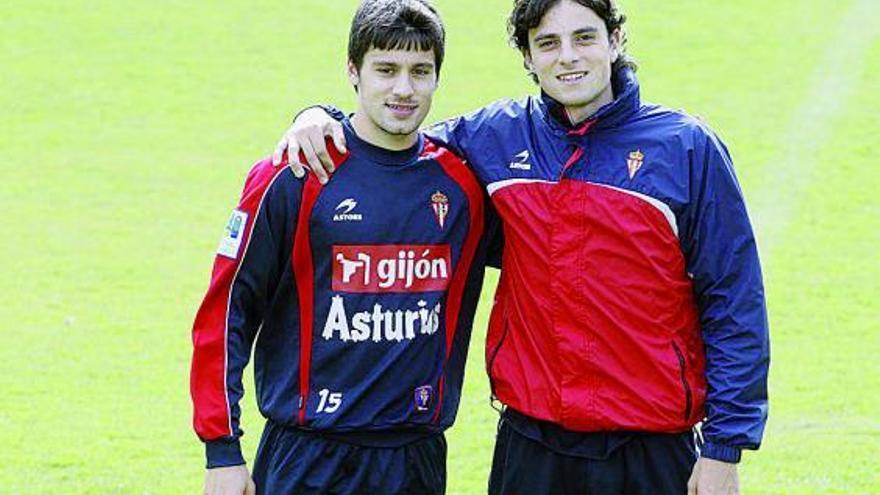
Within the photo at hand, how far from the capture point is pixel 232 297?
4738 mm

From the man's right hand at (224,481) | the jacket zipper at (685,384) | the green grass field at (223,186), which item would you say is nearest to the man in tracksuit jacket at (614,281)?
the jacket zipper at (685,384)

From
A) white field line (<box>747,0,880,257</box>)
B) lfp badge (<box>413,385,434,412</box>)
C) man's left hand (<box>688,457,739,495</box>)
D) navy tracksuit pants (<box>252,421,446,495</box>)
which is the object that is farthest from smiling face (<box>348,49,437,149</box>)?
white field line (<box>747,0,880,257</box>)

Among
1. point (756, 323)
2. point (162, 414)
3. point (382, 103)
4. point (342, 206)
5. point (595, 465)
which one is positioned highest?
point (382, 103)

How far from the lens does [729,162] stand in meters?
4.71

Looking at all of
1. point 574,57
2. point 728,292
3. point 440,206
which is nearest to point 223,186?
point 440,206

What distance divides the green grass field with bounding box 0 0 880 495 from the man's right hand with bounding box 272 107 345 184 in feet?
11.5

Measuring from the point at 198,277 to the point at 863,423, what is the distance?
5.85m

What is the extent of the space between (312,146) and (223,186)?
1193 cm

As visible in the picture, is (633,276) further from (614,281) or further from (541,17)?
(541,17)

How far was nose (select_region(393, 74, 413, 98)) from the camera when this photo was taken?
474 centimetres

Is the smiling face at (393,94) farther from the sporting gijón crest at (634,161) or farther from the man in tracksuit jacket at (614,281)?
the sporting gijón crest at (634,161)

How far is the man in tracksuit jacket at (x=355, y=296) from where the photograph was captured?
474 cm

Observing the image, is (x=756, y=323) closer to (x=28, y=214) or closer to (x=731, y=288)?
(x=731, y=288)

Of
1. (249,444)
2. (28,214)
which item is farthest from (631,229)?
(28,214)
